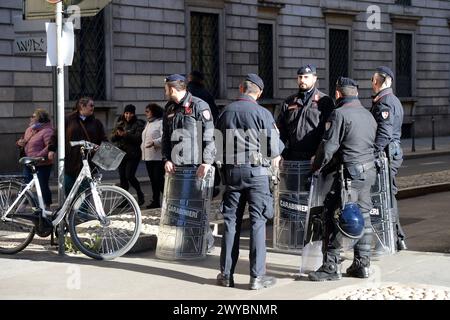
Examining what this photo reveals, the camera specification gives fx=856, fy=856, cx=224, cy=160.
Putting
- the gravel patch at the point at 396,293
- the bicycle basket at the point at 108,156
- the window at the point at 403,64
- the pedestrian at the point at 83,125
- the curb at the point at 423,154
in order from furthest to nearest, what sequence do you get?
the window at the point at 403,64, the curb at the point at 423,154, the pedestrian at the point at 83,125, the bicycle basket at the point at 108,156, the gravel patch at the point at 396,293

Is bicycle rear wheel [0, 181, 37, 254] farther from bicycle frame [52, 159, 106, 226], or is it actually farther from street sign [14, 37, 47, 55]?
street sign [14, 37, 47, 55]

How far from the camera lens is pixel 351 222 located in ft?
23.8

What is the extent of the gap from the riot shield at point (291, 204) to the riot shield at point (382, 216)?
2.40 feet

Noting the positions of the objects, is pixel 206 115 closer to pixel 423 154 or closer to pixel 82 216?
pixel 82 216

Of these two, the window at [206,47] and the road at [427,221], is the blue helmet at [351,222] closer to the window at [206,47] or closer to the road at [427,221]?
the road at [427,221]

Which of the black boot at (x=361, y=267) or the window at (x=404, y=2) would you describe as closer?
the black boot at (x=361, y=267)

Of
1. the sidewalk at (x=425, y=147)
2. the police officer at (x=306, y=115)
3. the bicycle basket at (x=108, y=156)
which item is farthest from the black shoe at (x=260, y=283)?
the sidewalk at (x=425, y=147)

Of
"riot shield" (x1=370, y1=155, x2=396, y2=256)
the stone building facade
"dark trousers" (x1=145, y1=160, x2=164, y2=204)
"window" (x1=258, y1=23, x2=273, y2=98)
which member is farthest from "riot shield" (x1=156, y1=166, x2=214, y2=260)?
"window" (x1=258, y1=23, x2=273, y2=98)

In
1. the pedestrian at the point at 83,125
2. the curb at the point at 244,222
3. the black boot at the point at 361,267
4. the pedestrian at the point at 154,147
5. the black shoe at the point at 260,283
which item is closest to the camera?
the black shoe at the point at 260,283

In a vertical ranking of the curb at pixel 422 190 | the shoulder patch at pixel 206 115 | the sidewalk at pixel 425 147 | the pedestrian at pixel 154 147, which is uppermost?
the shoulder patch at pixel 206 115

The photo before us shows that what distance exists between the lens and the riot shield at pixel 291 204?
8680 millimetres

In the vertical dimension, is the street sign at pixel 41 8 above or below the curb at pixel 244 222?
above

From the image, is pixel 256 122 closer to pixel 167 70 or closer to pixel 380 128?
pixel 380 128
